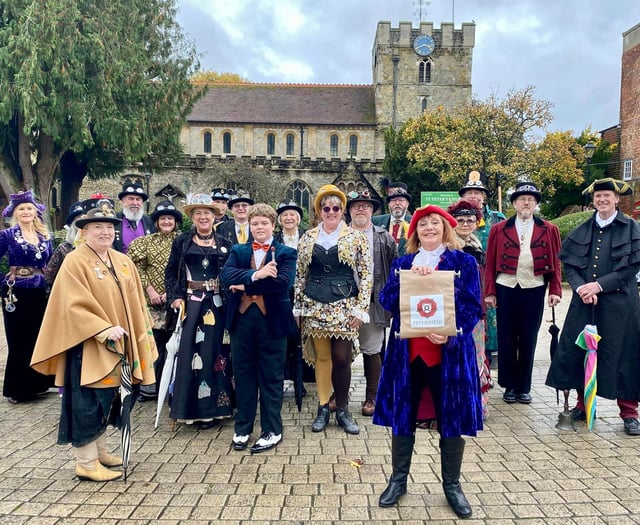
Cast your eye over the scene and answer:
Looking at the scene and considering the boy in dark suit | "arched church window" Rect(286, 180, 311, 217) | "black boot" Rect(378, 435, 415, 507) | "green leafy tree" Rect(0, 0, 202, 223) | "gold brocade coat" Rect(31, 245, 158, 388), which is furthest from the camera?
"arched church window" Rect(286, 180, 311, 217)

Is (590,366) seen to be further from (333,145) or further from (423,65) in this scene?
(423,65)

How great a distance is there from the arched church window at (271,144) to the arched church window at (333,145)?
5.24 meters

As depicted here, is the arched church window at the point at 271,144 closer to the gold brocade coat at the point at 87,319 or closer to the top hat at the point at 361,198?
the top hat at the point at 361,198

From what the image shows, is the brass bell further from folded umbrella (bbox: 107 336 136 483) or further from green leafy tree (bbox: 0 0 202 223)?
green leafy tree (bbox: 0 0 202 223)

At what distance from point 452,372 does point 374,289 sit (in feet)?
6.88

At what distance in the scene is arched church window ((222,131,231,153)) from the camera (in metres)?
44.9

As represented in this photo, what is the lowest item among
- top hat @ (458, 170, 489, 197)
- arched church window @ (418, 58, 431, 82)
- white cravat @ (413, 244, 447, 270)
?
white cravat @ (413, 244, 447, 270)

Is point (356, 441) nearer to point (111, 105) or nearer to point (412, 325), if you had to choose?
point (412, 325)

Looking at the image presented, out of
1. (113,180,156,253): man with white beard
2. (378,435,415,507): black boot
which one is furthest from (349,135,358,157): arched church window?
(378,435,415,507): black boot

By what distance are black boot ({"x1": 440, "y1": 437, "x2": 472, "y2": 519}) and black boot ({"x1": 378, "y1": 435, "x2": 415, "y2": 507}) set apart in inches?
9.2

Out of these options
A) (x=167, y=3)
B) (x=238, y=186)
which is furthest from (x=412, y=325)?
(x=238, y=186)

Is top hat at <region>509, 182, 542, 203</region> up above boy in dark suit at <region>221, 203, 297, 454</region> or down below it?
above

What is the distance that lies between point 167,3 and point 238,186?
13990 mm

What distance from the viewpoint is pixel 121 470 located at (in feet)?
12.6
